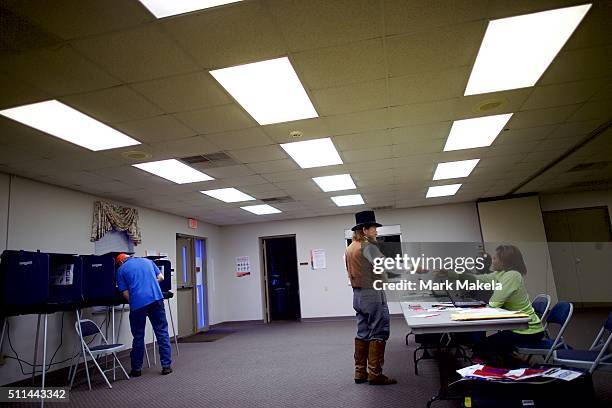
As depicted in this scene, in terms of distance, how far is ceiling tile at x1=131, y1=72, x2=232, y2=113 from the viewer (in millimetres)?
3014

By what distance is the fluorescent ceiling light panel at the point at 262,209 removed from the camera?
838cm

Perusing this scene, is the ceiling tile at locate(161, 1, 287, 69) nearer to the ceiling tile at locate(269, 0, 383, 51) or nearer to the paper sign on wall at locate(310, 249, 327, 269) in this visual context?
the ceiling tile at locate(269, 0, 383, 51)

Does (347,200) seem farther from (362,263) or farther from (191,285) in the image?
(362,263)

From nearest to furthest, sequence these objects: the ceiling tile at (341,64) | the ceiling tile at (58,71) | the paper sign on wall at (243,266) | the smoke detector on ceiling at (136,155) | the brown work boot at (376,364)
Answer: the ceiling tile at (58,71) < the ceiling tile at (341,64) < the brown work boot at (376,364) < the smoke detector on ceiling at (136,155) < the paper sign on wall at (243,266)

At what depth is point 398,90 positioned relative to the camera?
3.45 meters

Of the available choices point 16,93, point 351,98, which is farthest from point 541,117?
point 16,93

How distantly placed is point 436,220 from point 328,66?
7.72 metres

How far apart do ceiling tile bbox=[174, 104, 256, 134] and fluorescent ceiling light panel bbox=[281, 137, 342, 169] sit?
827 mm

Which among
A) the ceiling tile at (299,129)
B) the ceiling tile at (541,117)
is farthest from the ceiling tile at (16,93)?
the ceiling tile at (541,117)

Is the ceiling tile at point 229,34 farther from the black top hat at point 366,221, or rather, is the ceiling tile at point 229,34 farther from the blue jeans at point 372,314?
the blue jeans at point 372,314

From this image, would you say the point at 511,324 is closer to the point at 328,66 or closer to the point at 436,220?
the point at 328,66

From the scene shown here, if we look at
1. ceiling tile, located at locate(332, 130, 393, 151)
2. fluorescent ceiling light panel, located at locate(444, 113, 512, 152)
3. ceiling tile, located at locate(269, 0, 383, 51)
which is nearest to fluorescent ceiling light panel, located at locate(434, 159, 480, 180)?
fluorescent ceiling light panel, located at locate(444, 113, 512, 152)

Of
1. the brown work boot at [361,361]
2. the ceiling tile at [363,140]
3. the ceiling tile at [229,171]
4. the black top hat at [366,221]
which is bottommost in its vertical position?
the brown work boot at [361,361]

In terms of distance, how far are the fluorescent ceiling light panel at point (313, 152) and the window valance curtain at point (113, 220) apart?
11.2 feet
